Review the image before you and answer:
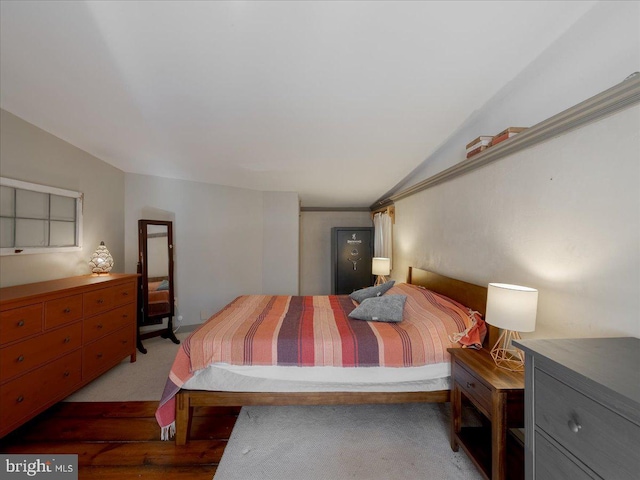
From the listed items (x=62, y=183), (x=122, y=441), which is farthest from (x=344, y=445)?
(x=62, y=183)

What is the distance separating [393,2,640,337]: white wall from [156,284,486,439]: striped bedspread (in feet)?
1.76

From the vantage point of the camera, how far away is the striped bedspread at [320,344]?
171 centimetres

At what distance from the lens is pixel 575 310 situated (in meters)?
1.35

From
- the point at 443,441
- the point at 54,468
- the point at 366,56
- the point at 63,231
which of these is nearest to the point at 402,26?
the point at 366,56

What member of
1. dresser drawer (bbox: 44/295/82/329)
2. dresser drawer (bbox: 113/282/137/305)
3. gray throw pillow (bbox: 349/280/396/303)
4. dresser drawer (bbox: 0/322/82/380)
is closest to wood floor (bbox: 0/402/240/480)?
dresser drawer (bbox: 0/322/82/380)

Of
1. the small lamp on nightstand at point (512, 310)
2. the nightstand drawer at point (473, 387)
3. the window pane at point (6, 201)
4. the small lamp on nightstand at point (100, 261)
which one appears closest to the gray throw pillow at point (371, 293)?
the nightstand drawer at point (473, 387)

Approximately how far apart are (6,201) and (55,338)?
1.13m

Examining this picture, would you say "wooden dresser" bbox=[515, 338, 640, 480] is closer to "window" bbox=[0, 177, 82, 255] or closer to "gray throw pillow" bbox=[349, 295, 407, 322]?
"gray throw pillow" bbox=[349, 295, 407, 322]

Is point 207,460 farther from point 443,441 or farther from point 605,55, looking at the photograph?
point 605,55

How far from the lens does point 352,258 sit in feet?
18.2

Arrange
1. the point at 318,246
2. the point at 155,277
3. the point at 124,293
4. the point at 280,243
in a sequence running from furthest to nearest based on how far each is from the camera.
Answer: the point at 318,246
the point at 280,243
the point at 155,277
the point at 124,293

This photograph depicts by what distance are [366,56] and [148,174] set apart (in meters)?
3.45

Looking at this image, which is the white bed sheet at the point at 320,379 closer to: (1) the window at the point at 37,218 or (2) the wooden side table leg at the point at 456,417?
(2) the wooden side table leg at the point at 456,417

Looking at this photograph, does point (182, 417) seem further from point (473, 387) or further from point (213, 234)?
point (213, 234)
